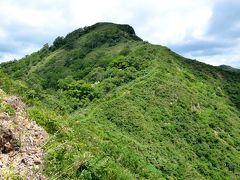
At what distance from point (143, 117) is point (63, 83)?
122 ft

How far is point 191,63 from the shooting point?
107m

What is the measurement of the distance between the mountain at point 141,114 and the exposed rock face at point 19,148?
0.56 meters

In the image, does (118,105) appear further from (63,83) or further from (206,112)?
(63,83)

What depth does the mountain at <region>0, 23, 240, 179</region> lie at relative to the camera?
72.3 feet

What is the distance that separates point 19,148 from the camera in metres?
16.5

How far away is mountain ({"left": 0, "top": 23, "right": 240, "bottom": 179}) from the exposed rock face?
1.82 feet


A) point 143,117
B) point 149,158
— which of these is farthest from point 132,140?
point 143,117

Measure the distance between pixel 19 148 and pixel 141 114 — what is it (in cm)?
4636

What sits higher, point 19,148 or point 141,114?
point 141,114

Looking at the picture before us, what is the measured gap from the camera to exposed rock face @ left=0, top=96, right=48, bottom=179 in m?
15.2

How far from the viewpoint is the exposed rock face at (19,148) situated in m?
15.2

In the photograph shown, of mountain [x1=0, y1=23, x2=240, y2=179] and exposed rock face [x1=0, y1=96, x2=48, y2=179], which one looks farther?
mountain [x1=0, y1=23, x2=240, y2=179]

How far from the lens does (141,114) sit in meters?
62.2

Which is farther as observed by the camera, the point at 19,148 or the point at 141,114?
the point at 141,114
